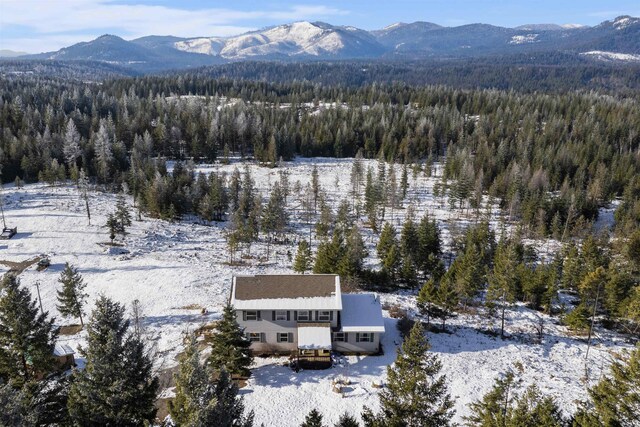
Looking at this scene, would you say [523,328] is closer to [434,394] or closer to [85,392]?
[434,394]

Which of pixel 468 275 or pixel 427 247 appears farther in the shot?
pixel 427 247

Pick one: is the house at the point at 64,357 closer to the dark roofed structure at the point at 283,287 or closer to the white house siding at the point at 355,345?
the dark roofed structure at the point at 283,287

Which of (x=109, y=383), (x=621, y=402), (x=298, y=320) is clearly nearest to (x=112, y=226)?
(x=298, y=320)

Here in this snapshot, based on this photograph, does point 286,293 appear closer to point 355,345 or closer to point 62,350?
point 355,345

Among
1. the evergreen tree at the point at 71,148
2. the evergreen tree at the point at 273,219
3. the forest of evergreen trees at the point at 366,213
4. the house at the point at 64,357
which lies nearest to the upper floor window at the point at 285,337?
the forest of evergreen trees at the point at 366,213

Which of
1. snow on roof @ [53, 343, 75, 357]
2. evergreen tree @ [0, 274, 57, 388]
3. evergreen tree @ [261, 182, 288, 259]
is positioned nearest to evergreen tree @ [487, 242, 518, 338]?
evergreen tree @ [261, 182, 288, 259]

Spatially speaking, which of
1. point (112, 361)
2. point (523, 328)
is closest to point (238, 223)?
point (523, 328)
